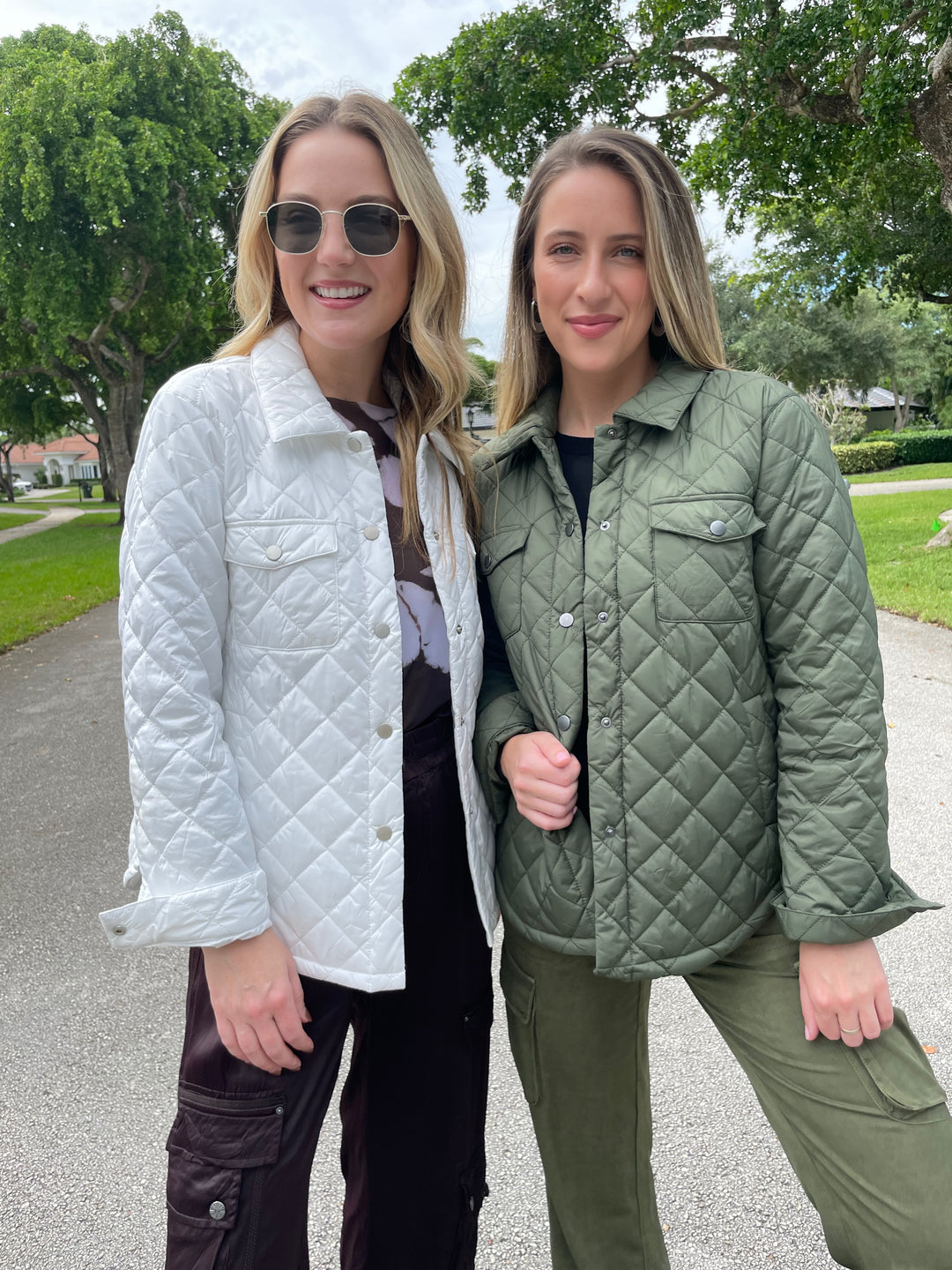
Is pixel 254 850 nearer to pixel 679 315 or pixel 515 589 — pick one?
pixel 515 589

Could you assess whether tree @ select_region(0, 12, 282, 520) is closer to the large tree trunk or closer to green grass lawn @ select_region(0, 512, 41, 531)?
the large tree trunk

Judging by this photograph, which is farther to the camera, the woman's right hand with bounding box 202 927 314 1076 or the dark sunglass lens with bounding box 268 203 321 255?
the dark sunglass lens with bounding box 268 203 321 255

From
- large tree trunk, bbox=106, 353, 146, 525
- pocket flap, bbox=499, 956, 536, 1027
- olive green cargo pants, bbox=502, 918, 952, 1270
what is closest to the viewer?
olive green cargo pants, bbox=502, 918, 952, 1270

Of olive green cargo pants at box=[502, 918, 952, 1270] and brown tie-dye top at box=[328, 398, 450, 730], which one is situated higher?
brown tie-dye top at box=[328, 398, 450, 730]

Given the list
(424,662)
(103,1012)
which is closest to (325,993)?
(424,662)

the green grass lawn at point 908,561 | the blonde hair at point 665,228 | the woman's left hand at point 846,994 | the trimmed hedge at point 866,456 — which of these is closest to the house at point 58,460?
the trimmed hedge at point 866,456

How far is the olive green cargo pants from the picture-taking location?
4.76 feet

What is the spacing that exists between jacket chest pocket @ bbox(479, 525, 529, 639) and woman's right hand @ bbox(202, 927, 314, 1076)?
738 mm

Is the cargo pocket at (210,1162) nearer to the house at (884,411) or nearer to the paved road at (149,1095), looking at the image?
the paved road at (149,1095)

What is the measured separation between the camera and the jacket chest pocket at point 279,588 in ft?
5.21

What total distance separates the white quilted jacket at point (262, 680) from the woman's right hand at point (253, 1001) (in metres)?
0.06

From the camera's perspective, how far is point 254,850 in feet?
5.24

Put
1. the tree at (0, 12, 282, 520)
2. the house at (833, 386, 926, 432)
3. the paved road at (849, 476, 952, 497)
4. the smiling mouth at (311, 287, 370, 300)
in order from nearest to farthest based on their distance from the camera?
the smiling mouth at (311, 287, 370, 300)
the tree at (0, 12, 282, 520)
the paved road at (849, 476, 952, 497)
the house at (833, 386, 926, 432)

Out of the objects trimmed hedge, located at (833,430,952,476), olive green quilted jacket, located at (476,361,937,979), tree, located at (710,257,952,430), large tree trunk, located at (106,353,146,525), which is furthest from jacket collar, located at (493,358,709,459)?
trimmed hedge, located at (833,430,952,476)
